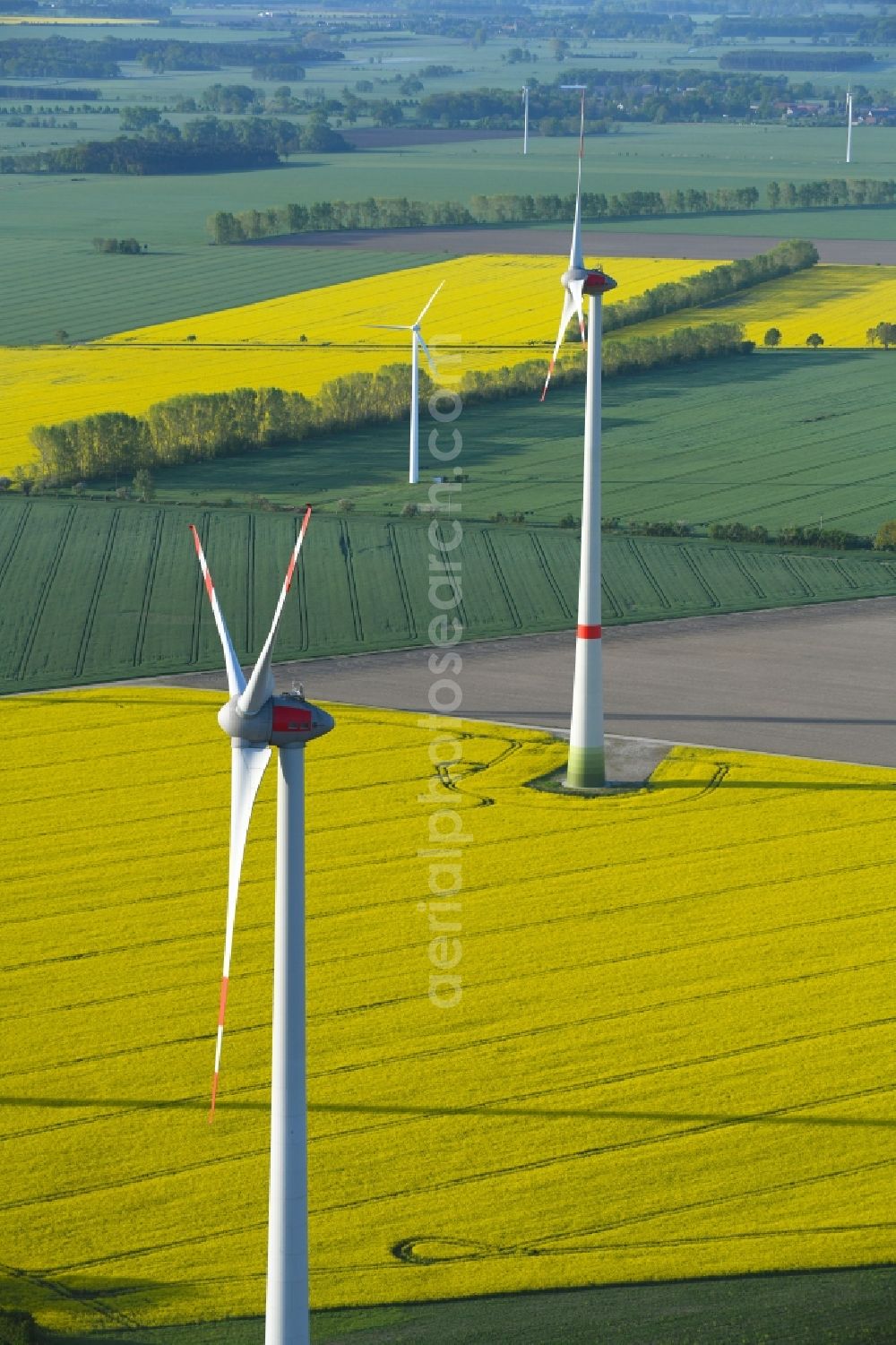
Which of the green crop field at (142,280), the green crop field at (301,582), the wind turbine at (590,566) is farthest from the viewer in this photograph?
the green crop field at (142,280)

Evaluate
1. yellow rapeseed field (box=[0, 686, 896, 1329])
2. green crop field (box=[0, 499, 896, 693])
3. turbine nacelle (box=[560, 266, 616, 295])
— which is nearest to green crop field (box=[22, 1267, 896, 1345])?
yellow rapeseed field (box=[0, 686, 896, 1329])

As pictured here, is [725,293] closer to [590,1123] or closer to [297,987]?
[590,1123]

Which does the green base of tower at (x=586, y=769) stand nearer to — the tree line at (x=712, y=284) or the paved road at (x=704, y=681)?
the paved road at (x=704, y=681)

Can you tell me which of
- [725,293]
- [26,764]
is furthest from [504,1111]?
[725,293]

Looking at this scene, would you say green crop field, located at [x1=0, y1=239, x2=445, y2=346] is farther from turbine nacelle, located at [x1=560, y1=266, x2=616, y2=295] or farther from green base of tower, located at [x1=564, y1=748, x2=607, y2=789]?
turbine nacelle, located at [x1=560, y1=266, x2=616, y2=295]

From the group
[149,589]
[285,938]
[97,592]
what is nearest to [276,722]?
[285,938]

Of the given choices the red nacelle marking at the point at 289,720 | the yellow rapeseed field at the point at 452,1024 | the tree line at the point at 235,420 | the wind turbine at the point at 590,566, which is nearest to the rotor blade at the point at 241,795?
the red nacelle marking at the point at 289,720
